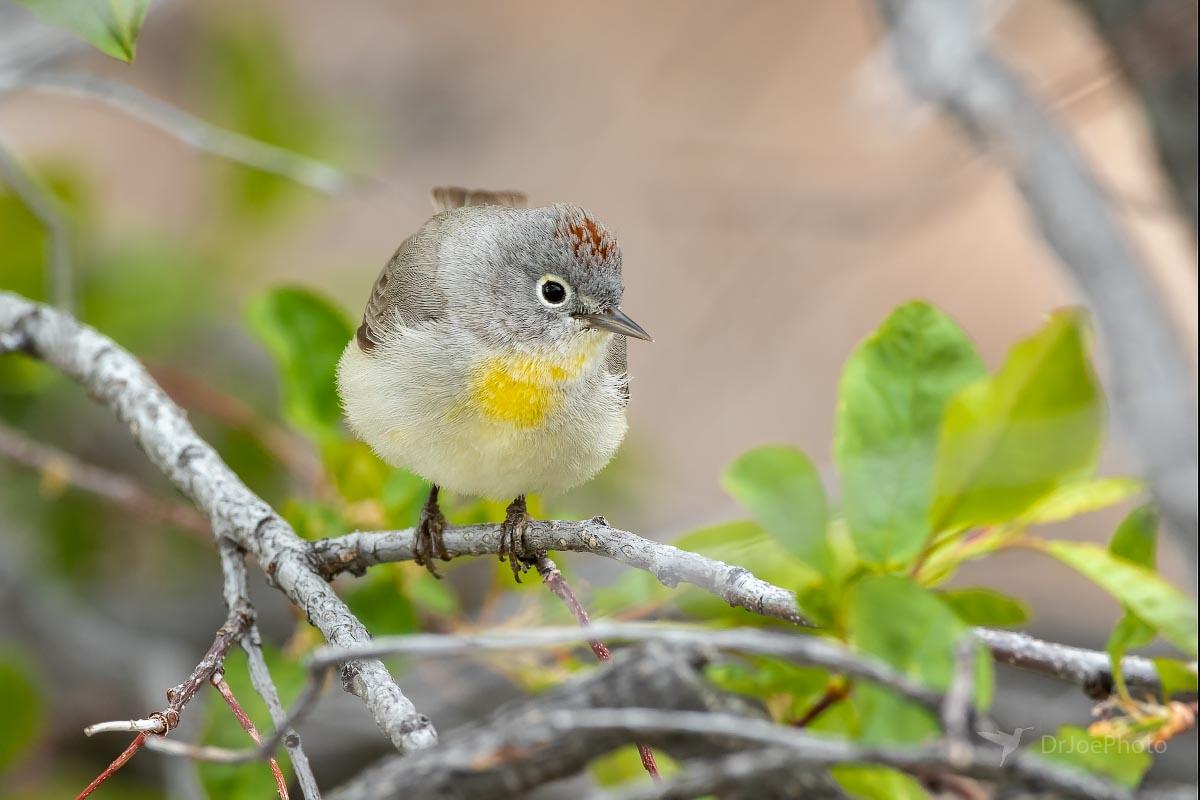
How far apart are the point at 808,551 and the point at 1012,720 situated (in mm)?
2288

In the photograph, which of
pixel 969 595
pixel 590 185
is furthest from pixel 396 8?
pixel 969 595

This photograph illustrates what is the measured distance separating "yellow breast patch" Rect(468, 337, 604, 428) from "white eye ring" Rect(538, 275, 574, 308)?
7.6 inches

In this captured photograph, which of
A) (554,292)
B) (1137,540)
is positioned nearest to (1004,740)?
(1137,540)

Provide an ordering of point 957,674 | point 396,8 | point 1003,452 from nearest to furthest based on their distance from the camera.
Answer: point 957,674 < point 1003,452 < point 396,8

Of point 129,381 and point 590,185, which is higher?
point 590,185

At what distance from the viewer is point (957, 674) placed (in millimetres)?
1152

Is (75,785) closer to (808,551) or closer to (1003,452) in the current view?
(808,551)

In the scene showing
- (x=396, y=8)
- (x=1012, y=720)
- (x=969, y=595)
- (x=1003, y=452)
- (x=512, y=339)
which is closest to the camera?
(x=1003, y=452)

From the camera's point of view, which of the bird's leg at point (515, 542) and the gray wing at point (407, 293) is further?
the gray wing at point (407, 293)

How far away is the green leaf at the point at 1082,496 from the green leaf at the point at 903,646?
63 centimetres

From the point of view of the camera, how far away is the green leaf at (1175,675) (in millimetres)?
1691

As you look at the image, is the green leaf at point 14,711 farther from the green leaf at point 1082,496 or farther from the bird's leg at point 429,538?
the green leaf at point 1082,496

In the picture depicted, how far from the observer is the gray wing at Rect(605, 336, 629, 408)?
9.10 feet

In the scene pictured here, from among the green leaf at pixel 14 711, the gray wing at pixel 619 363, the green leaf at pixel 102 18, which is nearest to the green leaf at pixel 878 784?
the gray wing at pixel 619 363
